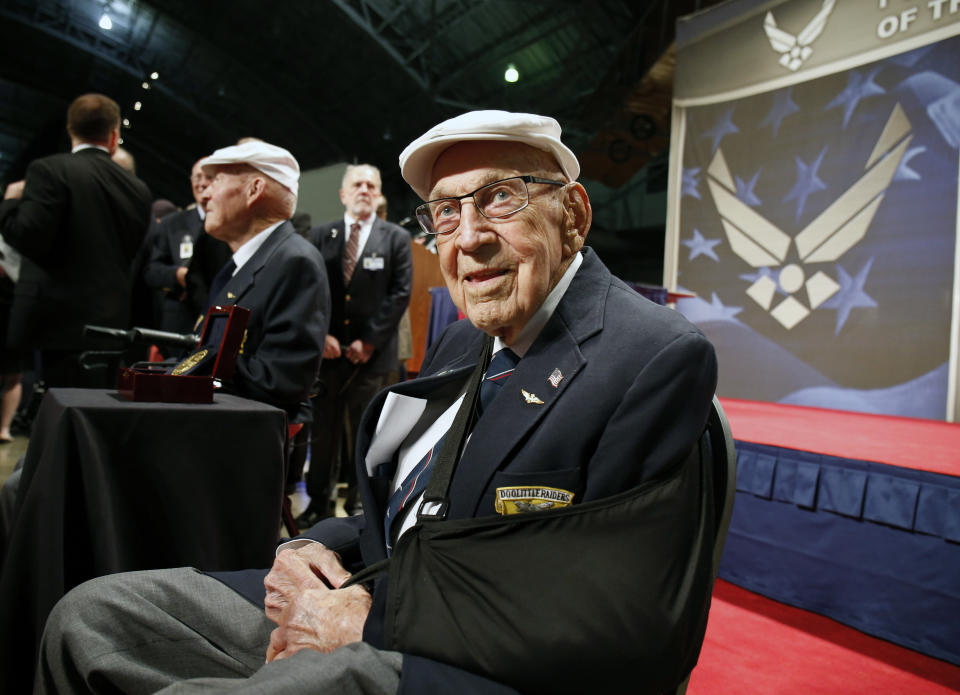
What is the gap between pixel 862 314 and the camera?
4680 millimetres

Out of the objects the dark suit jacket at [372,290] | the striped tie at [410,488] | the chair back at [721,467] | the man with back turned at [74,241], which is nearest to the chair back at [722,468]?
the chair back at [721,467]

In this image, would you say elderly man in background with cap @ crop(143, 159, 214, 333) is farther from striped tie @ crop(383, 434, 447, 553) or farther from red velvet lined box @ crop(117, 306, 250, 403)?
striped tie @ crop(383, 434, 447, 553)

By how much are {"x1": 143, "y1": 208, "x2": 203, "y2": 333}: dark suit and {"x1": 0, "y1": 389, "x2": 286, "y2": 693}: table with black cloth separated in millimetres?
1873

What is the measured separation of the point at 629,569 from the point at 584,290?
0.51 m

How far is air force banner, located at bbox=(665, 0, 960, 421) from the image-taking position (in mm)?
4363

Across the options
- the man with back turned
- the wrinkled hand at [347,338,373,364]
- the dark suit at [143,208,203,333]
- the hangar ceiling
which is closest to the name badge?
the wrinkled hand at [347,338,373,364]

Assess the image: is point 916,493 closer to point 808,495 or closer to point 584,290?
point 808,495

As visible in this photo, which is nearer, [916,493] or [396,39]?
[916,493]

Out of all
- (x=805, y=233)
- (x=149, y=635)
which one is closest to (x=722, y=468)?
(x=149, y=635)

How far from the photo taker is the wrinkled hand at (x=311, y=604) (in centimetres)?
99

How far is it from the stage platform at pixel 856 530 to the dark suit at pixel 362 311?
2.11m

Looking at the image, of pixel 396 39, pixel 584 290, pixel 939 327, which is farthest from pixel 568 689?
pixel 396 39

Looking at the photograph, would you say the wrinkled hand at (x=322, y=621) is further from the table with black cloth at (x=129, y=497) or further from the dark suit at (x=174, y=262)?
the dark suit at (x=174, y=262)

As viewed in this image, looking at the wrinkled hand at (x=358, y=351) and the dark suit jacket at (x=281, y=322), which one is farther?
the wrinkled hand at (x=358, y=351)
